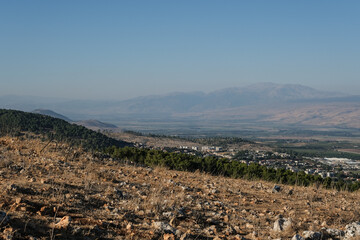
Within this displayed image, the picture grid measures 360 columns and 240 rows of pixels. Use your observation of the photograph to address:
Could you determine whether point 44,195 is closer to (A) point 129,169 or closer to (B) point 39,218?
(B) point 39,218

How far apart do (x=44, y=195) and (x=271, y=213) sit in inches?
194

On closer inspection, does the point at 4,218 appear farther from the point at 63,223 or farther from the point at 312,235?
the point at 312,235

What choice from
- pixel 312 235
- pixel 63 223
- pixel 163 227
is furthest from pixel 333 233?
pixel 63 223

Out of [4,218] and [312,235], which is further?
[312,235]

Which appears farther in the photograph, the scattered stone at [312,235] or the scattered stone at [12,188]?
the scattered stone at [12,188]

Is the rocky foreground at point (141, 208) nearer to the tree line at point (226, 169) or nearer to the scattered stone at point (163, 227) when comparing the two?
the scattered stone at point (163, 227)

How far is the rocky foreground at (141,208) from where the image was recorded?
4.77m

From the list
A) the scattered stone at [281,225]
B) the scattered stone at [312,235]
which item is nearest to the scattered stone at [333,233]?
the scattered stone at [312,235]

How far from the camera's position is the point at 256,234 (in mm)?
5660

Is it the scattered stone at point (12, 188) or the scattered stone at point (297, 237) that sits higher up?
the scattered stone at point (12, 188)

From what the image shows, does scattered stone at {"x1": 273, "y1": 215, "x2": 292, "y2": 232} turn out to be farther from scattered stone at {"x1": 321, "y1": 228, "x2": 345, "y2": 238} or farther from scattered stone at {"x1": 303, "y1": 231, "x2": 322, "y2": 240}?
scattered stone at {"x1": 321, "y1": 228, "x2": 345, "y2": 238}

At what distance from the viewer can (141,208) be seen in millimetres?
6188

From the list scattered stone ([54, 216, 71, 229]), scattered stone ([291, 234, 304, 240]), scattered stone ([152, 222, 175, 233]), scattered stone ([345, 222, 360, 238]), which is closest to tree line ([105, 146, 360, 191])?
scattered stone ([345, 222, 360, 238])

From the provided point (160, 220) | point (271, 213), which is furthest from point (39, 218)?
point (271, 213)
